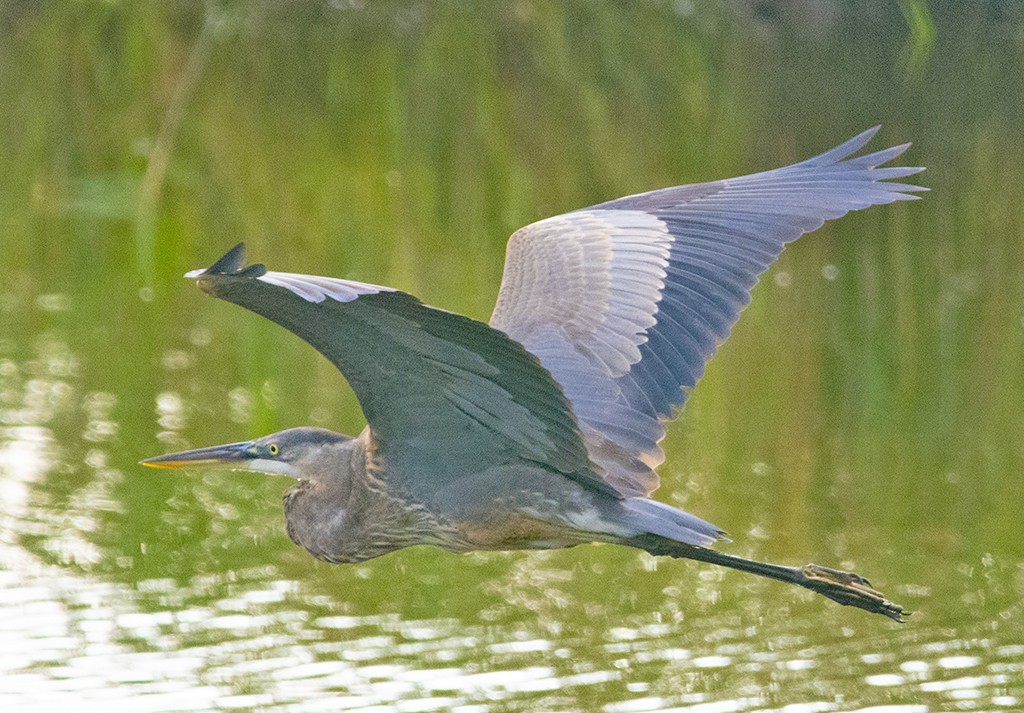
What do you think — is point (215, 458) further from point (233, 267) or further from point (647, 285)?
point (233, 267)

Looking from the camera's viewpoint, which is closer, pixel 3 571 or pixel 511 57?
pixel 3 571

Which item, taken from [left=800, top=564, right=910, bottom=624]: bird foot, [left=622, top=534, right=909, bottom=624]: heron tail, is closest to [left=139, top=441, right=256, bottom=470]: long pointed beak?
[left=622, top=534, right=909, bottom=624]: heron tail

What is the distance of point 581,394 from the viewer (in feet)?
17.1

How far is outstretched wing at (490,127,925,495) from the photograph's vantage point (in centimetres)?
520

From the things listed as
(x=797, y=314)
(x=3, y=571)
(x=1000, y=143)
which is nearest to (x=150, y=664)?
(x=3, y=571)

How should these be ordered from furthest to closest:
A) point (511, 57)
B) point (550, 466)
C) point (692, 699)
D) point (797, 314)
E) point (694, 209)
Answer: point (511, 57), point (797, 314), point (692, 699), point (694, 209), point (550, 466)

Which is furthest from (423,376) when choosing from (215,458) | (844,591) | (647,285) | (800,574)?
(844,591)

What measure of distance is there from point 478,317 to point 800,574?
15.5 feet

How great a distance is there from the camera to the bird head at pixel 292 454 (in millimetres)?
5410

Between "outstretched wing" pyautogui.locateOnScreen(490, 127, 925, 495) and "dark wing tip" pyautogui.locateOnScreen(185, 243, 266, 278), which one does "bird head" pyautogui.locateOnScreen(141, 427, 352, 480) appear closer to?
"outstretched wing" pyautogui.locateOnScreen(490, 127, 925, 495)

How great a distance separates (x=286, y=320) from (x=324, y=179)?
9779 mm

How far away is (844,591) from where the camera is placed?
213 inches

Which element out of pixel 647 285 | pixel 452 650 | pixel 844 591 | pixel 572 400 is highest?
pixel 647 285

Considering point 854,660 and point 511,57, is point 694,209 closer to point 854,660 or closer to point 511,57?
point 854,660
